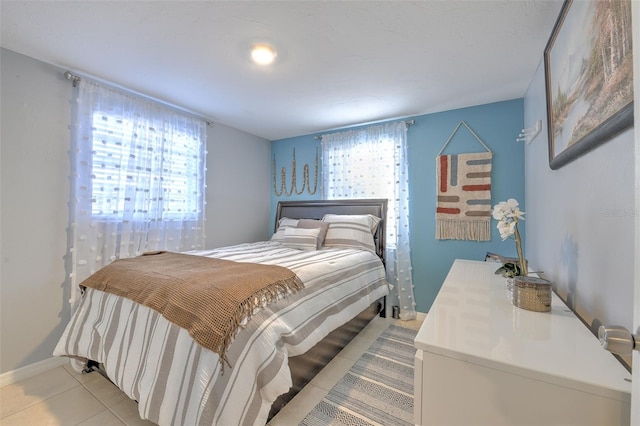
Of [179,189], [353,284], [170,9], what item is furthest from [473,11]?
[179,189]

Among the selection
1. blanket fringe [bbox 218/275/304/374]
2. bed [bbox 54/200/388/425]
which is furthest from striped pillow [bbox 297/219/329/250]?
blanket fringe [bbox 218/275/304/374]

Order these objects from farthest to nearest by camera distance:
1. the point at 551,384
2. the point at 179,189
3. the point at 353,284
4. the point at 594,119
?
1. the point at 179,189
2. the point at 353,284
3. the point at 594,119
4. the point at 551,384

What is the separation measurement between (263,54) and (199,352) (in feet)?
6.28

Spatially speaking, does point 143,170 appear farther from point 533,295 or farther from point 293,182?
point 533,295

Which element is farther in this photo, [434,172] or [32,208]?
[434,172]

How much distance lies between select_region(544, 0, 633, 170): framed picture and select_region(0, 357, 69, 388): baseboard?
3538 millimetres

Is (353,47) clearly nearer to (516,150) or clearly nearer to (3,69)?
(516,150)

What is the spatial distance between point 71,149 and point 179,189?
916 mm

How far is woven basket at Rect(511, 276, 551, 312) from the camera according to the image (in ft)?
3.55

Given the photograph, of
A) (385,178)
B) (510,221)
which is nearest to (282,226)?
(385,178)

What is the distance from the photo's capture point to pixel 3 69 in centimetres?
184

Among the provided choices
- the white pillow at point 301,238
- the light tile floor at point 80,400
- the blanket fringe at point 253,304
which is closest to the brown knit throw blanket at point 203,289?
the blanket fringe at point 253,304

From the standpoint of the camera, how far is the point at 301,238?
295 cm

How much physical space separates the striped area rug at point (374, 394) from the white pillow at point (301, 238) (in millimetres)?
1199
